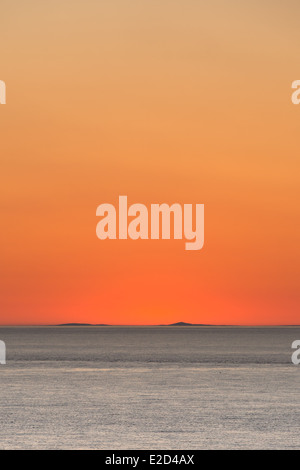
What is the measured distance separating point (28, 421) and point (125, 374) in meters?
38.7

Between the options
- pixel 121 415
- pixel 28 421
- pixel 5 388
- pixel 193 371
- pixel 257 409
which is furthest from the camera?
pixel 193 371

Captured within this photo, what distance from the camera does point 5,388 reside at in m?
56.9

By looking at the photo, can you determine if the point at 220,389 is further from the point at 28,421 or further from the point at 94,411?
the point at 28,421

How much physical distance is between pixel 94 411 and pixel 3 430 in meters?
9.24

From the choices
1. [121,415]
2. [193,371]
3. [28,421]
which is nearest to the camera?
[28,421]

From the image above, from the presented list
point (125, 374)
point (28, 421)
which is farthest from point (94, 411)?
point (125, 374)
